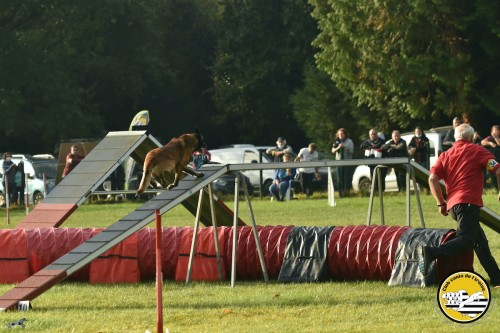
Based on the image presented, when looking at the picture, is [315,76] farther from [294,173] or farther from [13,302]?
[13,302]

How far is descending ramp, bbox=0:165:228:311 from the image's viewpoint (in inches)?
464

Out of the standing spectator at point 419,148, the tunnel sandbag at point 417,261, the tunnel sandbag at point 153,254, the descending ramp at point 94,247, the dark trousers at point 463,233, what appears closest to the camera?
the descending ramp at point 94,247

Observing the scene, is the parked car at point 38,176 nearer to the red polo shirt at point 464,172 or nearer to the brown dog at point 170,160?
the brown dog at point 170,160

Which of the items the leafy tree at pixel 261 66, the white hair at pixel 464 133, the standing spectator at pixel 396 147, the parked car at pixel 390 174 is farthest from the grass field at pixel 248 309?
the leafy tree at pixel 261 66

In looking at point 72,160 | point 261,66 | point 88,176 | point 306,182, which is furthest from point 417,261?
point 261,66

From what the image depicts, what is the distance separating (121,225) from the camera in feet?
41.5

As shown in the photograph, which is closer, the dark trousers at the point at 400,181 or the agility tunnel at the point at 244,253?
the agility tunnel at the point at 244,253

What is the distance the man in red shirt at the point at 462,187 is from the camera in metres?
12.0

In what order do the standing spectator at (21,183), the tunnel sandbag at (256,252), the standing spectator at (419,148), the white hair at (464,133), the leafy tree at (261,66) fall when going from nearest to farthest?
the white hair at (464,133) → the tunnel sandbag at (256,252) → the standing spectator at (419,148) → the standing spectator at (21,183) → the leafy tree at (261,66)

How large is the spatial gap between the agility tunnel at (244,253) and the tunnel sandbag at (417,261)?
15 millimetres

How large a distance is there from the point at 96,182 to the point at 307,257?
3.46 meters

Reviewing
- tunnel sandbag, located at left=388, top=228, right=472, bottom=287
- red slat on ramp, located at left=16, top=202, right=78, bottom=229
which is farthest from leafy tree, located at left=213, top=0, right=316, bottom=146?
tunnel sandbag, located at left=388, top=228, right=472, bottom=287

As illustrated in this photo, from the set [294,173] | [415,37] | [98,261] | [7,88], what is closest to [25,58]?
[7,88]

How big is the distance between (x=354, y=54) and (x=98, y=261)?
34092 millimetres
